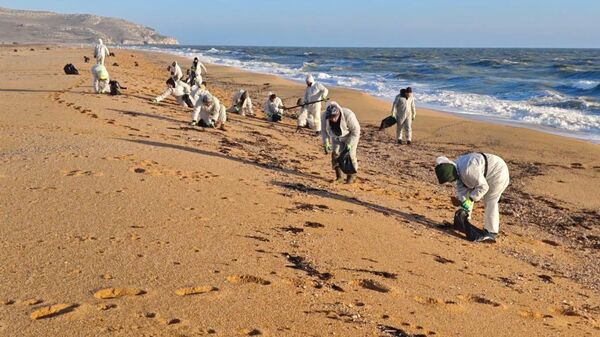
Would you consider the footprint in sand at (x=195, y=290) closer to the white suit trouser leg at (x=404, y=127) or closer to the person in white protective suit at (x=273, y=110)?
the white suit trouser leg at (x=404, y=127)

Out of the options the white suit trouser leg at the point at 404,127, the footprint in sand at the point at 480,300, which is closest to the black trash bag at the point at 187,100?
the white suit trouser leg at the point at 404,127

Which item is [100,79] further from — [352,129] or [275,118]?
[352,129]

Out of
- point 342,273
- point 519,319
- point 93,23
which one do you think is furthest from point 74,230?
point 93,23

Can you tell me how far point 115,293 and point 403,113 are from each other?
34.3 ft

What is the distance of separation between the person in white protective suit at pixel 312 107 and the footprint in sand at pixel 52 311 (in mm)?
10971

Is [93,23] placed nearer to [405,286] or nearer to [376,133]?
[376,133]

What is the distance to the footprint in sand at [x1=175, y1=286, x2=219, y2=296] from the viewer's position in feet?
13.7

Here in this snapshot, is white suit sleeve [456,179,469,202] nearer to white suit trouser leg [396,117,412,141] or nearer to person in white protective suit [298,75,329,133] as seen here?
white suit trouser leg [396,117,412,141]

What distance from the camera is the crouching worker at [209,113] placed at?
12.1 m

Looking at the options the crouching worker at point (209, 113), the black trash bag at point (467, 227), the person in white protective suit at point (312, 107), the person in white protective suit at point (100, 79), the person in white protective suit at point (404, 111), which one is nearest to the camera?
the black trash bag at point (467, 227)

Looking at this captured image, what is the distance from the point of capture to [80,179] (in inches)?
272

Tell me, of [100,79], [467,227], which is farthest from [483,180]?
[100,79]

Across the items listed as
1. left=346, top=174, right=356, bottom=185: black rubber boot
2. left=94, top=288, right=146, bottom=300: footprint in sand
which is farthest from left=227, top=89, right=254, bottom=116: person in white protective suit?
left=94, top=288, right=146, bottom=300: footprint in sand

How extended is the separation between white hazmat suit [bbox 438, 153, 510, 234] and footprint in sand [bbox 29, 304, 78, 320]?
4.61 m
